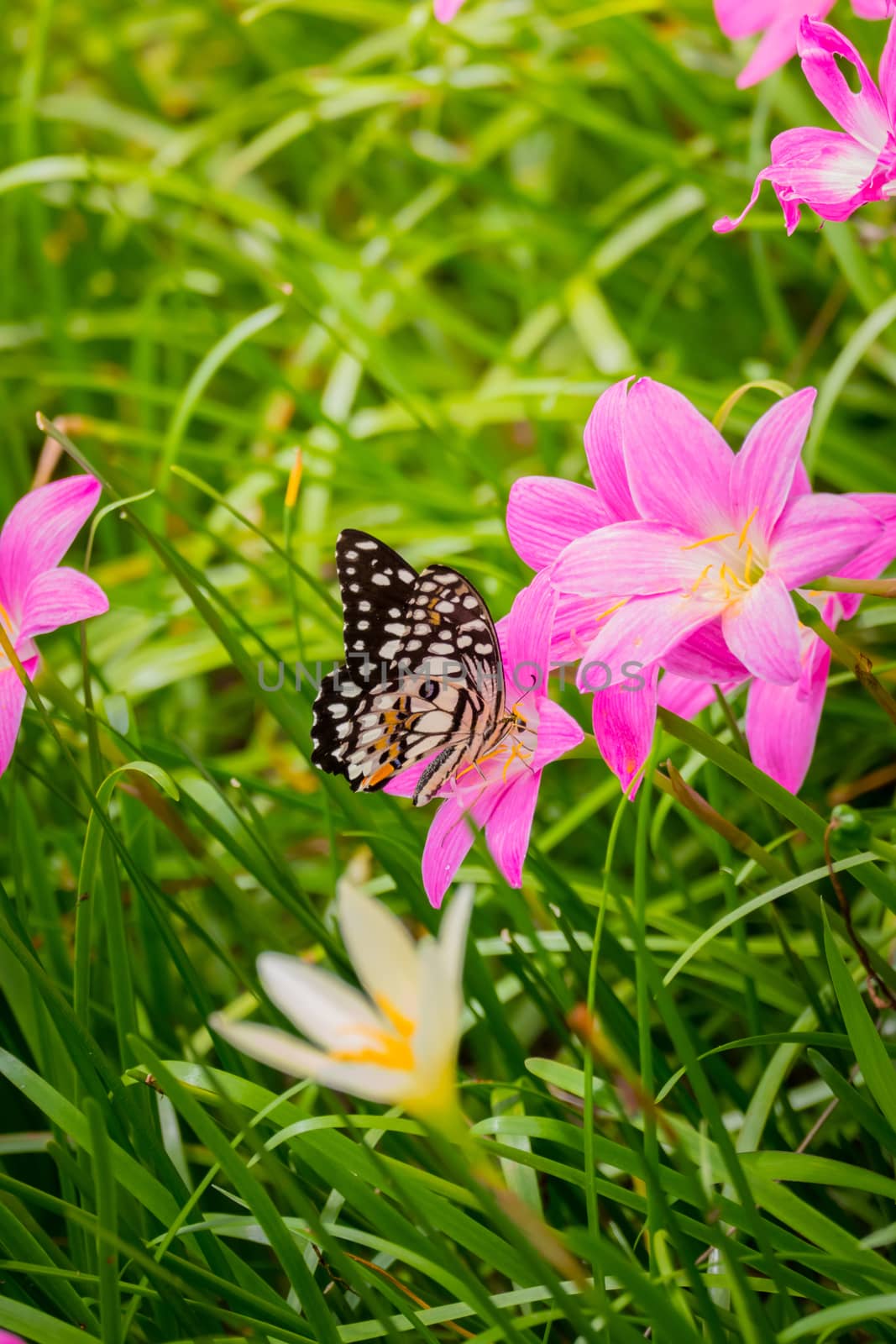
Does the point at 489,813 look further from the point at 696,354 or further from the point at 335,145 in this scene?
the point at 335,145

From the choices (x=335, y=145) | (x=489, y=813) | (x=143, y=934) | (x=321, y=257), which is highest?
(x=335, y=145)

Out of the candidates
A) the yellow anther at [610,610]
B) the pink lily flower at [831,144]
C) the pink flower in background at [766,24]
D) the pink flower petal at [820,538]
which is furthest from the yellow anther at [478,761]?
the pink flower in background at [766,24]

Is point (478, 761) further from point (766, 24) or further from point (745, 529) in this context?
point (766, 24)

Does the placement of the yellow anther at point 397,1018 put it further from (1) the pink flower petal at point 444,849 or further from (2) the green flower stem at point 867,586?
(2) the green flower stem at point 867,586

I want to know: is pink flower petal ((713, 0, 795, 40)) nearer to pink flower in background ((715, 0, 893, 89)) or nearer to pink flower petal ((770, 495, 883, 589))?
pink flower in background ((715, 0, 893, 89))

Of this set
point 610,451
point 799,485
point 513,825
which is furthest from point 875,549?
point 513,825

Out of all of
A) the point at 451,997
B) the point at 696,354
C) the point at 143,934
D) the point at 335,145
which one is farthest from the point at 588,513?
the point at 335,145
